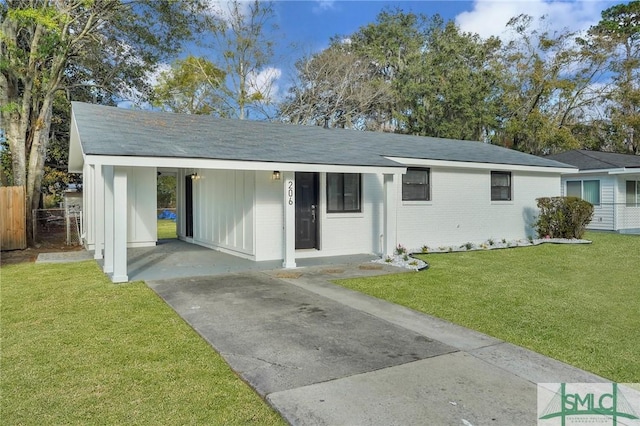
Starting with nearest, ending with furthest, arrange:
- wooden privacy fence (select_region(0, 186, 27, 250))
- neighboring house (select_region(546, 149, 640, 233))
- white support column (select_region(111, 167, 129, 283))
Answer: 1. white support column (select_region(111, 167, 129, 283))
2. wooden privacy fence (select_region(0, 186, 27, 250))
3. neighboring house (select_region(546, 149, 640, 233))

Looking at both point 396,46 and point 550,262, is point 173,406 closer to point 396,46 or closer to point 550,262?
point 550,262

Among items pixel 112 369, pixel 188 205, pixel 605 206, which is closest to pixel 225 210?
pixel 188 205

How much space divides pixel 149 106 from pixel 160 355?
18795 mm

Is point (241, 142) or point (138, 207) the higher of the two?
point (241, 142)

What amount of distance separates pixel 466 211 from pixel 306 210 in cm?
556

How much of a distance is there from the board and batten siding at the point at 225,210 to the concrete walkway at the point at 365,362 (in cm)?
382

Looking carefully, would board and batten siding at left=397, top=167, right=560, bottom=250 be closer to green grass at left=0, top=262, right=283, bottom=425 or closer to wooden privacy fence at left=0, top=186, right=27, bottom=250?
green grass at left=0, top=262, right=283, bottom=425

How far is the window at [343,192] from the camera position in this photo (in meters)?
10.8

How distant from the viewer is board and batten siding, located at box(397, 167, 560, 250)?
12203 mm

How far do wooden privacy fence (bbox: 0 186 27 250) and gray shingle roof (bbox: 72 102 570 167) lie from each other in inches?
151

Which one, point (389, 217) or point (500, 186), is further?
point (500, 186)

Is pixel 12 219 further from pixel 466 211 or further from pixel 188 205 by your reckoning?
pixel 466 211

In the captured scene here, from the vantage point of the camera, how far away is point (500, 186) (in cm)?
1396

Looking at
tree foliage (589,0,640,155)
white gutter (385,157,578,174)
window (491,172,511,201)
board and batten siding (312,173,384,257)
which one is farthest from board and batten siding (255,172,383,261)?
tree foliage (589,0,640,155)
